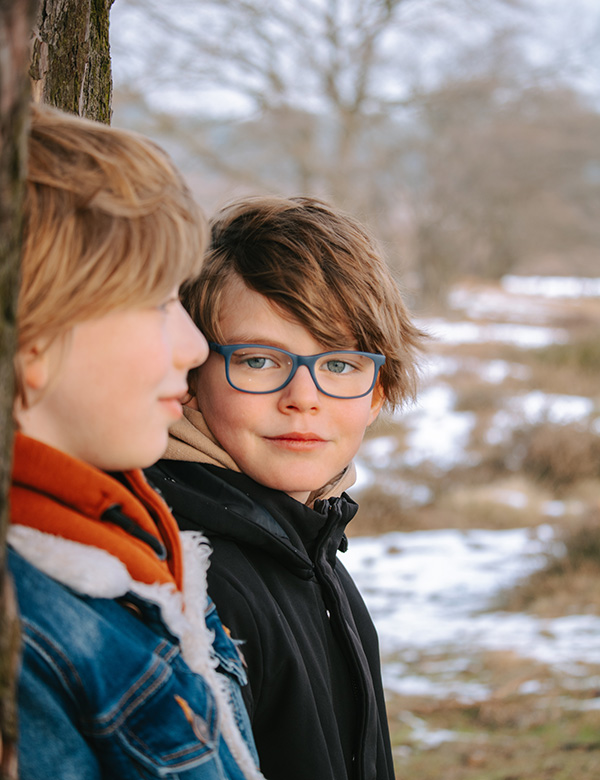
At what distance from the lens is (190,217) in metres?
1.07

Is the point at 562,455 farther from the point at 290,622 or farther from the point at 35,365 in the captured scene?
the point at 35,365

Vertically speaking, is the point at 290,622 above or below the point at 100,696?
above

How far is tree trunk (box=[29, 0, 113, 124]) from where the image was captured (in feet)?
4.91

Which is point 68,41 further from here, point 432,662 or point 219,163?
point 219,163

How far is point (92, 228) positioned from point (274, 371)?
0.59 meters

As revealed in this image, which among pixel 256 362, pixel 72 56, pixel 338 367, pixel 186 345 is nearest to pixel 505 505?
pixel 338 367

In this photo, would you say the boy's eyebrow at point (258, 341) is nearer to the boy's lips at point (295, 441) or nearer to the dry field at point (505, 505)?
the boy's lips at point (295, 441)

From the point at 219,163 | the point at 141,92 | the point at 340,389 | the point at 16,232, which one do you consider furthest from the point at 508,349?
the point at 16,232

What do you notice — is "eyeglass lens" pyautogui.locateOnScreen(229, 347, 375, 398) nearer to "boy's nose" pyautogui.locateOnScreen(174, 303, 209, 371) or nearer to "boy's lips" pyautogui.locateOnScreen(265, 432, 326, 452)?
"boy's lips" pyautogui.locateOnScreen(265, 432, 326, 452)

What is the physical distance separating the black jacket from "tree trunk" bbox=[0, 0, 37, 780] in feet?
1.88

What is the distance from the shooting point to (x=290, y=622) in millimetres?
1385

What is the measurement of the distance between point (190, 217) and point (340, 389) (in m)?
0.58

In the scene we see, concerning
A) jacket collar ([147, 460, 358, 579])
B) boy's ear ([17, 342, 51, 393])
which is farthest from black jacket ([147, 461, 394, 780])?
boy's ear ([17, 342, 51, 393])

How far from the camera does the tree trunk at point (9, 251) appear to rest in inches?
24.8
